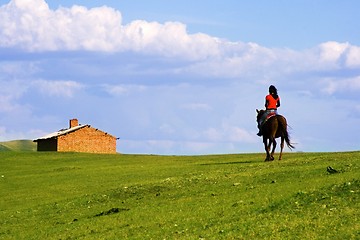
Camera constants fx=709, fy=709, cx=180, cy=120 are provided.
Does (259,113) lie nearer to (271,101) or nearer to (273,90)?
(271,101)

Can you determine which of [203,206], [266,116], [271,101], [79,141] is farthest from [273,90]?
[79,141]

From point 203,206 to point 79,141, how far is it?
87577 millimetres

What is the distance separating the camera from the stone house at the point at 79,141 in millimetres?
109500

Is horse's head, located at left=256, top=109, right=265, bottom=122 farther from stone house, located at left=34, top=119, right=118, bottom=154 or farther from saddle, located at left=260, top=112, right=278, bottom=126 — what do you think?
stone house, located at left=34, top=119, right=118, bottom=154

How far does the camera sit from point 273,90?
4147 centimetres

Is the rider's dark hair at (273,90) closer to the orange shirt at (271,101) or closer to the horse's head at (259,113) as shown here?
the orange shirt at (271,101)

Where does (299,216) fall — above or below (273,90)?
below

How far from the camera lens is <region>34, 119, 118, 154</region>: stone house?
4311 inches

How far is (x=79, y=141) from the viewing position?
4363 inches

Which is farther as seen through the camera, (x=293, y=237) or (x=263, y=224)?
(x=263, y=224)

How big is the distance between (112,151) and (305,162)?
263 ft

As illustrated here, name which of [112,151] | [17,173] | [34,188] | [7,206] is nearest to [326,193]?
[7,206]

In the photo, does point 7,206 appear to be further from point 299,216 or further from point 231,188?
point 299,216

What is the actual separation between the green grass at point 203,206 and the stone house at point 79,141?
66899 millimetres
